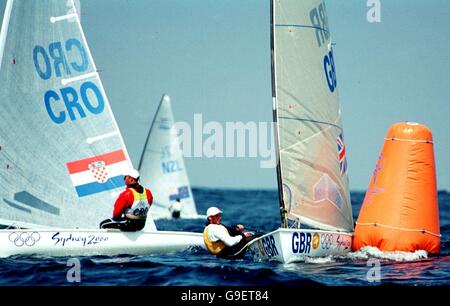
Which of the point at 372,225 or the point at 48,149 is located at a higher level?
the point at 48,149

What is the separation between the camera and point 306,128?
503 inches

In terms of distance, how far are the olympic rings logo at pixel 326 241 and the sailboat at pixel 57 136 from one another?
6.39 feet

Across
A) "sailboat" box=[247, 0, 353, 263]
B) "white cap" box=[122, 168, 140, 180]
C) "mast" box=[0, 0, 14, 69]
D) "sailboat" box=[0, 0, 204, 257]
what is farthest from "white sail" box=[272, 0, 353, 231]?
"mast" box=[0, 0, 14, 69]

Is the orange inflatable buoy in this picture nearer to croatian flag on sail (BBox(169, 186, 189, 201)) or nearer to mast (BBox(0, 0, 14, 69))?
mast (BBox(0, 0, 14, 69))

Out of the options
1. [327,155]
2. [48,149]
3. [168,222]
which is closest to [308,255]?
[327,155]

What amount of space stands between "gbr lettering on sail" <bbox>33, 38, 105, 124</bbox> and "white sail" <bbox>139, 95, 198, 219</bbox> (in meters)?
13.5

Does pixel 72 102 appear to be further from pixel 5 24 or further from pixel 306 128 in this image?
pixel 306 128

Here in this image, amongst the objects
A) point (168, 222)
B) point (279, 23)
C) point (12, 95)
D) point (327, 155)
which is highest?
point (279, 23)

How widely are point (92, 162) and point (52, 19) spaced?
7.89ft

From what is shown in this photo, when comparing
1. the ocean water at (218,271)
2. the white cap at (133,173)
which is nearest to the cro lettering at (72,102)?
the white cap at (133,173)

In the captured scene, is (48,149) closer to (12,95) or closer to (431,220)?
(12,95)
